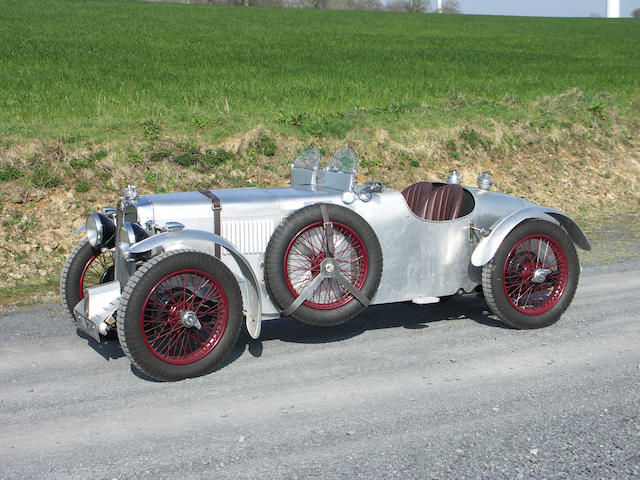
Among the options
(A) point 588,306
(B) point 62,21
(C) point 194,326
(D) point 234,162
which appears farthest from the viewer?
(B) point 62,21

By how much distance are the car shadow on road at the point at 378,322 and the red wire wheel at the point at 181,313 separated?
1.97 feet

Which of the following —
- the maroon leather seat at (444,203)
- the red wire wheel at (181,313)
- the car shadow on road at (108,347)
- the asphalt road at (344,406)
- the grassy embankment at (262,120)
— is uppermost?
the grassy embankment at (262,120)

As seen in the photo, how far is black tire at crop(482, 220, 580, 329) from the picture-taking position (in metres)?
5.96

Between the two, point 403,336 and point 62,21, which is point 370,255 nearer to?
point 403,336

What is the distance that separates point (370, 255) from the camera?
5527mm

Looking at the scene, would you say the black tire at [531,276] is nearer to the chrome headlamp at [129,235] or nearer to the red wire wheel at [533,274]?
the red wire wheel at [533,274]

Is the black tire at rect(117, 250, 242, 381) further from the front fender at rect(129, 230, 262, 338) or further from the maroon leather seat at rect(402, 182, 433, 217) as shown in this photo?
the maroon leather seat at rect(402, 182, 433, 217)

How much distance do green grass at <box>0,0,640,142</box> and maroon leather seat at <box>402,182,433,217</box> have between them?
231 inches

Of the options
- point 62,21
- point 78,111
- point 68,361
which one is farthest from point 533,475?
point 62,21

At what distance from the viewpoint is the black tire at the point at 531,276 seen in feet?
19.5

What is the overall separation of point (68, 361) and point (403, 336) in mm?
2747

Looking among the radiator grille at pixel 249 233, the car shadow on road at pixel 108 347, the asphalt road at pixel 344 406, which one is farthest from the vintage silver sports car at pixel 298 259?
the asphalt road at pixel 344 406

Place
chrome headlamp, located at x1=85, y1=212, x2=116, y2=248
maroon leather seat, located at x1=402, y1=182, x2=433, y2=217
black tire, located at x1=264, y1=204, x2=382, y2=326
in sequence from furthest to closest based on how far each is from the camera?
maroon leather seat, located at x1=402, y1=182, x2=433, y2=217 → chrome headlamp, located at x1=85, y1=212, x2=116, y2=248 → black tire, located at x1=264, y1=204, x2=382, y2=326

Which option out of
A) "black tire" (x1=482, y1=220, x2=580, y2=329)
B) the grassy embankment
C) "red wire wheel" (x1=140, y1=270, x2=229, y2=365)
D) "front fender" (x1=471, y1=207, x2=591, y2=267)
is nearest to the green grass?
the grassy embankment
